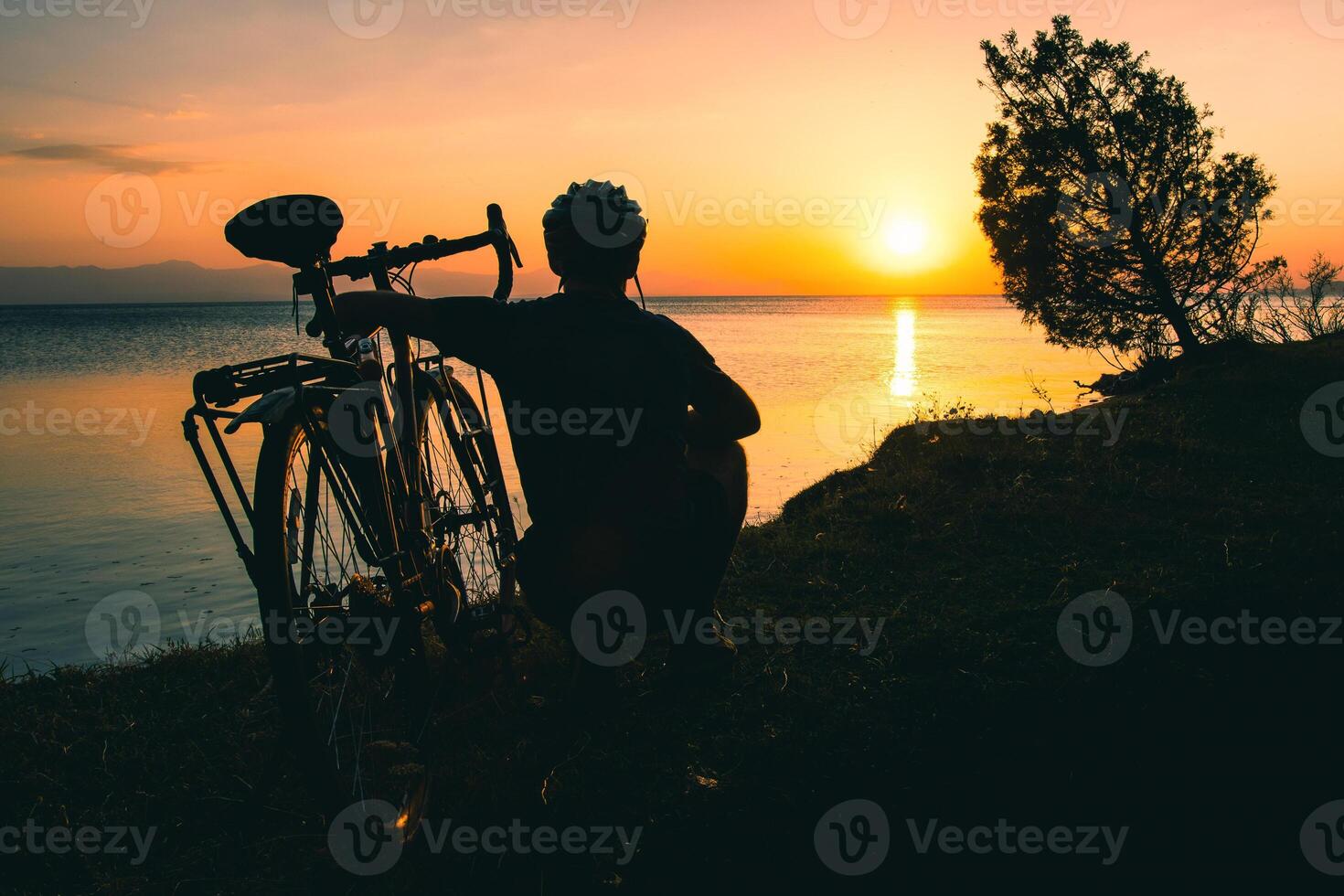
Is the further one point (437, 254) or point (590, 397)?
point (437, 254)

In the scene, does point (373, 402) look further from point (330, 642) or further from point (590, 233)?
point (590, 233)

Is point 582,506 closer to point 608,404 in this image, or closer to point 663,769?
point 608,404

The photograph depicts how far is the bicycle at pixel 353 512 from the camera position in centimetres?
241

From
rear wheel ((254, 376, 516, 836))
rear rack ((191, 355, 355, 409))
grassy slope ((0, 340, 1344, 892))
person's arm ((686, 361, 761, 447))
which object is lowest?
grassy slope ((0, 340, 1344, 892))

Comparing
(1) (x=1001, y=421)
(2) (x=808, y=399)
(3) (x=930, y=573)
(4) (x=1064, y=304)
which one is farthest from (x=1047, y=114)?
(3) (x=930, y=573)

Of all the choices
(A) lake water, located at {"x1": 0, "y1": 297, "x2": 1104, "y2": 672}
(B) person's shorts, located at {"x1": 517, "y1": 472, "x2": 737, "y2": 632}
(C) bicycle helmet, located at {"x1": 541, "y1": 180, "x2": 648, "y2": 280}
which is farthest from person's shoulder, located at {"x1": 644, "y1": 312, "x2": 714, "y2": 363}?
(A) lake water, located at {"x1": 0, "y1": 297, "x2": 1104, "y2": 672}

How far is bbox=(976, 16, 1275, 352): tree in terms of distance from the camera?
14.2 metres

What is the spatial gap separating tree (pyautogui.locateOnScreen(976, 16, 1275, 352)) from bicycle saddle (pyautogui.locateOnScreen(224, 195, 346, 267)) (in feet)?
49.2

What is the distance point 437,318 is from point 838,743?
2.22 m

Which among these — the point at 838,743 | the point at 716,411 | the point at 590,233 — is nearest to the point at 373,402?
the point at 590,233

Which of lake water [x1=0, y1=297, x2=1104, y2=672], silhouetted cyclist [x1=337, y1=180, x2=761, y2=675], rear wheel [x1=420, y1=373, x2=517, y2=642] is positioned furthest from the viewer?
lake water [x1=0, y1=297, x2=1104, y2=672]

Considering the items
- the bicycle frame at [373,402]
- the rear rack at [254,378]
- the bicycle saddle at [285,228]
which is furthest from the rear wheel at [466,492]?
the bicycle saddle at [285,228]

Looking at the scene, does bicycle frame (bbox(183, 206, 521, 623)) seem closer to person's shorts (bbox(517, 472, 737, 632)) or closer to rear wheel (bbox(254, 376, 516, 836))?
rear wheel (bbox(254, 376, 516, 836))

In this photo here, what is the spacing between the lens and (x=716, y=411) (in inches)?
132
